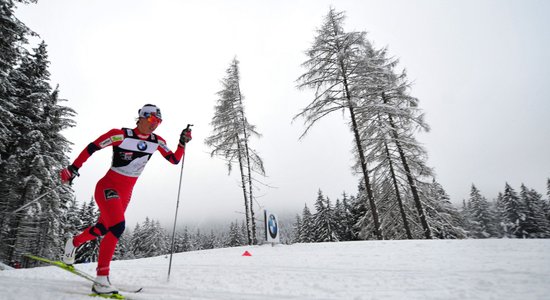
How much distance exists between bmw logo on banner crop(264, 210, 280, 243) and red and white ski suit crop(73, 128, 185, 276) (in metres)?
Answer: 7.93

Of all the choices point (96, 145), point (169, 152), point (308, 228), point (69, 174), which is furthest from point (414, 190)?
point (308, 228)

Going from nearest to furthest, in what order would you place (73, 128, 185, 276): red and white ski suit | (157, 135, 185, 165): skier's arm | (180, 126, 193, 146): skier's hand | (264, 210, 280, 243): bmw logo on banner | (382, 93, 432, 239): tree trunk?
(73, 128, 185, 276): red and white ski suit < (157, 135, 185, 165): skier's arm < (180, 126, 193, 146): skier's hand < (264, 210, 280, 243): bmw logo on banner < (382, 93, 432, 239): tree trunk

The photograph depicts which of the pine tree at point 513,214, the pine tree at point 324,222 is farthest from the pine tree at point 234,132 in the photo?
the pine tree at point 513,214

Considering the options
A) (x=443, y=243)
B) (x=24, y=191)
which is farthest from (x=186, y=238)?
(x=443, y=243)

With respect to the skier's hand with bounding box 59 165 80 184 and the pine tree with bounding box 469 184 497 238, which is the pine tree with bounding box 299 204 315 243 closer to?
the pine tree with bounding box 469 184 497 238

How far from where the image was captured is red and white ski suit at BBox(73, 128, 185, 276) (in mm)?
A: 3295

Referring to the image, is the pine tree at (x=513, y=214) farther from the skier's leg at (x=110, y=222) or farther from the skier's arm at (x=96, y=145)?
the skier's arm at (x=96, y=145)

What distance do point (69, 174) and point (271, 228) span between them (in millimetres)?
8758

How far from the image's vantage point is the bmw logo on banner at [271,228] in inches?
426

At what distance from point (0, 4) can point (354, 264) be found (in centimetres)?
1544

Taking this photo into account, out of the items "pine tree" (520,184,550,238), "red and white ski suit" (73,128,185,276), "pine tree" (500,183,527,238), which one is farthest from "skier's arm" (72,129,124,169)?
"pine tree" (520,184,550,238)

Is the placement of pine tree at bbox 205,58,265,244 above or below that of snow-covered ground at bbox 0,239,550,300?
above

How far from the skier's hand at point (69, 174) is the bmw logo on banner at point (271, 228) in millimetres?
8446

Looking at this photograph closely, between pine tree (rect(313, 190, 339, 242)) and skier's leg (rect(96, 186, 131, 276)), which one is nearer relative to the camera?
skier's leg (rect(96, 186, 131, 276))
